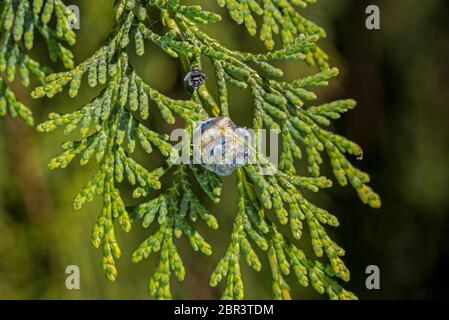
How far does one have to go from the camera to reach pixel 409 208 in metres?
2.89

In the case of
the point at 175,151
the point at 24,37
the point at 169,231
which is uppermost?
the point at 24,37

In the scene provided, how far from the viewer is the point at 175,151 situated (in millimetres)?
1110

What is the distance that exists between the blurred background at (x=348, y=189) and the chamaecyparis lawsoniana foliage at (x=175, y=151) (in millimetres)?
924

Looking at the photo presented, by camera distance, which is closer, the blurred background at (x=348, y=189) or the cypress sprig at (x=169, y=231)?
the cypress sprig at (x=169, y=231)

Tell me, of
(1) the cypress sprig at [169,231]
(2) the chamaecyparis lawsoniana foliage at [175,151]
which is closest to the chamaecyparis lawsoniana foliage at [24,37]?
(2) the chamaecyparis lawsoniana foliage at [175,151]

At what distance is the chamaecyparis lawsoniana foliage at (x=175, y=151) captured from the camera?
109cm

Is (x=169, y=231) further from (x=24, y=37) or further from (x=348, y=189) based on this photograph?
(x=348, y=189)

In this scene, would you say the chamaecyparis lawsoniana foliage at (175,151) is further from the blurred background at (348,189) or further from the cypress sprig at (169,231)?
the blurred background at (348,189)

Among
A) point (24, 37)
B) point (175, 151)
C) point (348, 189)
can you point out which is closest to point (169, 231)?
point (175, 151)

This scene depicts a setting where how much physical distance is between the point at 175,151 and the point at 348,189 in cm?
184

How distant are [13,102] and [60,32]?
0.16 m

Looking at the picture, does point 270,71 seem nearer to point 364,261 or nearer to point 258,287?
point 258,287

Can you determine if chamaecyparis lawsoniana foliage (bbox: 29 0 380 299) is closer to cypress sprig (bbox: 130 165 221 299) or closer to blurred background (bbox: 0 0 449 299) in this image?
cypress sprig (bbox: 130 165 221 299)

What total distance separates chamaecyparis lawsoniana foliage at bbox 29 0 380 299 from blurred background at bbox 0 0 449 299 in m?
0.92
